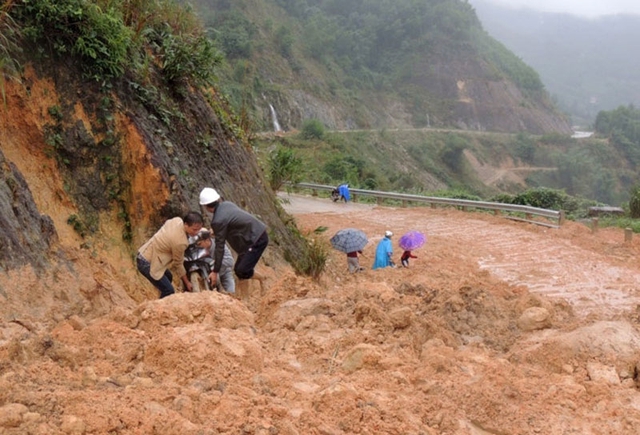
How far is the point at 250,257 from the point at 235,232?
15.7 inches

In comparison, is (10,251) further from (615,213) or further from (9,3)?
(615,213)

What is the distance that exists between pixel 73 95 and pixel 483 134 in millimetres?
71247

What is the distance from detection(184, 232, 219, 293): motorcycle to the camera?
6.09 meters

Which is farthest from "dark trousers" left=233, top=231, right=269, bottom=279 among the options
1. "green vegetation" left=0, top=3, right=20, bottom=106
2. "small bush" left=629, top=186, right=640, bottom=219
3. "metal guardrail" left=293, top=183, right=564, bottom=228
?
"small bush" left=629, top=186, right=640, bottom=219

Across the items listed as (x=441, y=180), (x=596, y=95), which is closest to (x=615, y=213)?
(x=441, y=180)

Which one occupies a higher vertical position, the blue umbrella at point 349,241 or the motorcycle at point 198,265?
the motorcycle at point 198,265

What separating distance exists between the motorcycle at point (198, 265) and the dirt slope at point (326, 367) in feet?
2.31

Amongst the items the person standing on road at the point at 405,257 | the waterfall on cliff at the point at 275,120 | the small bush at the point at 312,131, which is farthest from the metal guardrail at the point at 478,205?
the waterfall on cliff at the point at 275,120

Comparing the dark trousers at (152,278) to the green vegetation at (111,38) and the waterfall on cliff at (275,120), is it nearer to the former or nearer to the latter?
the green vegetation at (111,38)

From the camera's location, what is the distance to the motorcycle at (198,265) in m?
6.09

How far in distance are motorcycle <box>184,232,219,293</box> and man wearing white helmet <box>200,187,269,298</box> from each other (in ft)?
0.82

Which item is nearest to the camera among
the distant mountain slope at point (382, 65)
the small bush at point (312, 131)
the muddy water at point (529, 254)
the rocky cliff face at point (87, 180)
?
the rocky cliff face at point (87, 180)

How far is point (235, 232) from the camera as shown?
19.4 ft

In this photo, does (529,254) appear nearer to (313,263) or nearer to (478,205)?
(478,205)
